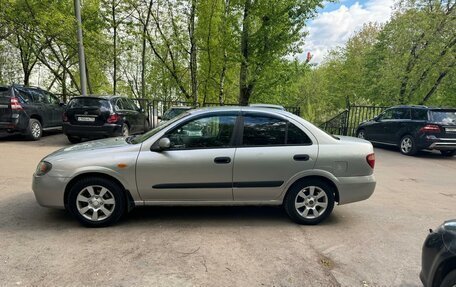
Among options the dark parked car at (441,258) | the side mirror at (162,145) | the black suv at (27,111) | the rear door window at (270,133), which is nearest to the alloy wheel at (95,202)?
the side mirror at (162,145)

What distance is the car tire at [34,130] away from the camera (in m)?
10.4

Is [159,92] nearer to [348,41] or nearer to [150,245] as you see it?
[348,41]

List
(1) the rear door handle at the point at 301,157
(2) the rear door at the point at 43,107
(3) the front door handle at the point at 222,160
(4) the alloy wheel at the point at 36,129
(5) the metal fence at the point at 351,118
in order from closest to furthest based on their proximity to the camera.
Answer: (3) the front door handle at the point at 222,160
(1) the rear door handle at the point at 301,157
(4) the alloy wheel at the point at 36,129
(2) the rear door at the point at 43,107
(5) the metal fence at the point at 351,118

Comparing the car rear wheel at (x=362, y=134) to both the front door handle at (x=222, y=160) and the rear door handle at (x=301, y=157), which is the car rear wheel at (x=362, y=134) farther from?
the front door handle at (x=222, y=160)

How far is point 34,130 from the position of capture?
34.8 feet

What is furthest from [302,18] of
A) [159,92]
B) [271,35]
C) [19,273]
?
[159,92]

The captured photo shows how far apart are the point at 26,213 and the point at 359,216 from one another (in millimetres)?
4986

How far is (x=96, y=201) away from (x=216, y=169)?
5.37ft

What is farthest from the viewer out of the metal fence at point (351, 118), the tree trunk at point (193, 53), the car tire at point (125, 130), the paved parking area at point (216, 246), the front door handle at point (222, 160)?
the tree trunk at point (193, 53)

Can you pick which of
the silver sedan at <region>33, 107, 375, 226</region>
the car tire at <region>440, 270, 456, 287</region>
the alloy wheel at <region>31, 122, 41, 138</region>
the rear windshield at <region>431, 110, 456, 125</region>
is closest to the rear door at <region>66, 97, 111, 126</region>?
the alloy wheel at <region>31, 122, 41, 138</region>

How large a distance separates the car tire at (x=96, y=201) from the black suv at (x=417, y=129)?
10.1 meters

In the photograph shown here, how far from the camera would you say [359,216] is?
15.8ft

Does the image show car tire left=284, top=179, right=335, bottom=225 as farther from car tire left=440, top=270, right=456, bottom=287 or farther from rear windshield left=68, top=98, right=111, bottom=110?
rear windshield left=68, top=98, right=111, bottom=110

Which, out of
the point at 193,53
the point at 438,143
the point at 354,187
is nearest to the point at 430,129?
the point at 438,143
